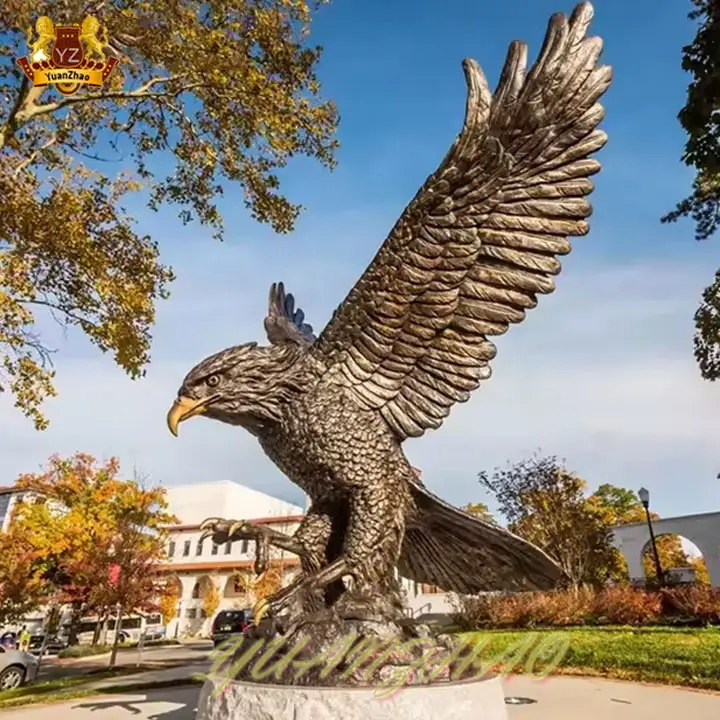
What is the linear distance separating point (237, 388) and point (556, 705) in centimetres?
475

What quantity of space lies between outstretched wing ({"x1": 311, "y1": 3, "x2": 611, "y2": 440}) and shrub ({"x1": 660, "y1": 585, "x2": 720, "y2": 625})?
1207 cm

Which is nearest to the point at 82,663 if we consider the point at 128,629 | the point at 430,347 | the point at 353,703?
the point at 128,629

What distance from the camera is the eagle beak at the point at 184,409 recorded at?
3961 mm

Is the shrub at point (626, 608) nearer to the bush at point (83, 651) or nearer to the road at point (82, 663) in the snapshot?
the road at point (82, 663)

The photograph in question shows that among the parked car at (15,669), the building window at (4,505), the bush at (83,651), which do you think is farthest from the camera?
the building window at (4,505)

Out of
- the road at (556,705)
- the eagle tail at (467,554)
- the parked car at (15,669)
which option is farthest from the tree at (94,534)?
the eagle tail at (467,554)

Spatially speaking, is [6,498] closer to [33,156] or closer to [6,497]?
[6,497]

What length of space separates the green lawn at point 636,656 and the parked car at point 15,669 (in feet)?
25.6

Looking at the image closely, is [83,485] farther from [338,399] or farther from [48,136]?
[338,399]

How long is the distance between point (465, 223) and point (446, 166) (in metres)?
0.41

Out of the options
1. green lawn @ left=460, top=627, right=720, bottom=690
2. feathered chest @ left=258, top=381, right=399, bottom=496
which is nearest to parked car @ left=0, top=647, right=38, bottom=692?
green lawn @ left=460, top=627, right=720, bottom=690

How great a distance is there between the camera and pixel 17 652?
10555 millimetres

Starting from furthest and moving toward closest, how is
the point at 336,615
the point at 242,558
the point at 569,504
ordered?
1. the point at 242,558
2. the point at 569,504
3. the point at 336,615

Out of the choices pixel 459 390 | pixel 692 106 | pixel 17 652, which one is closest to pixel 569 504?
pixel 692 106
